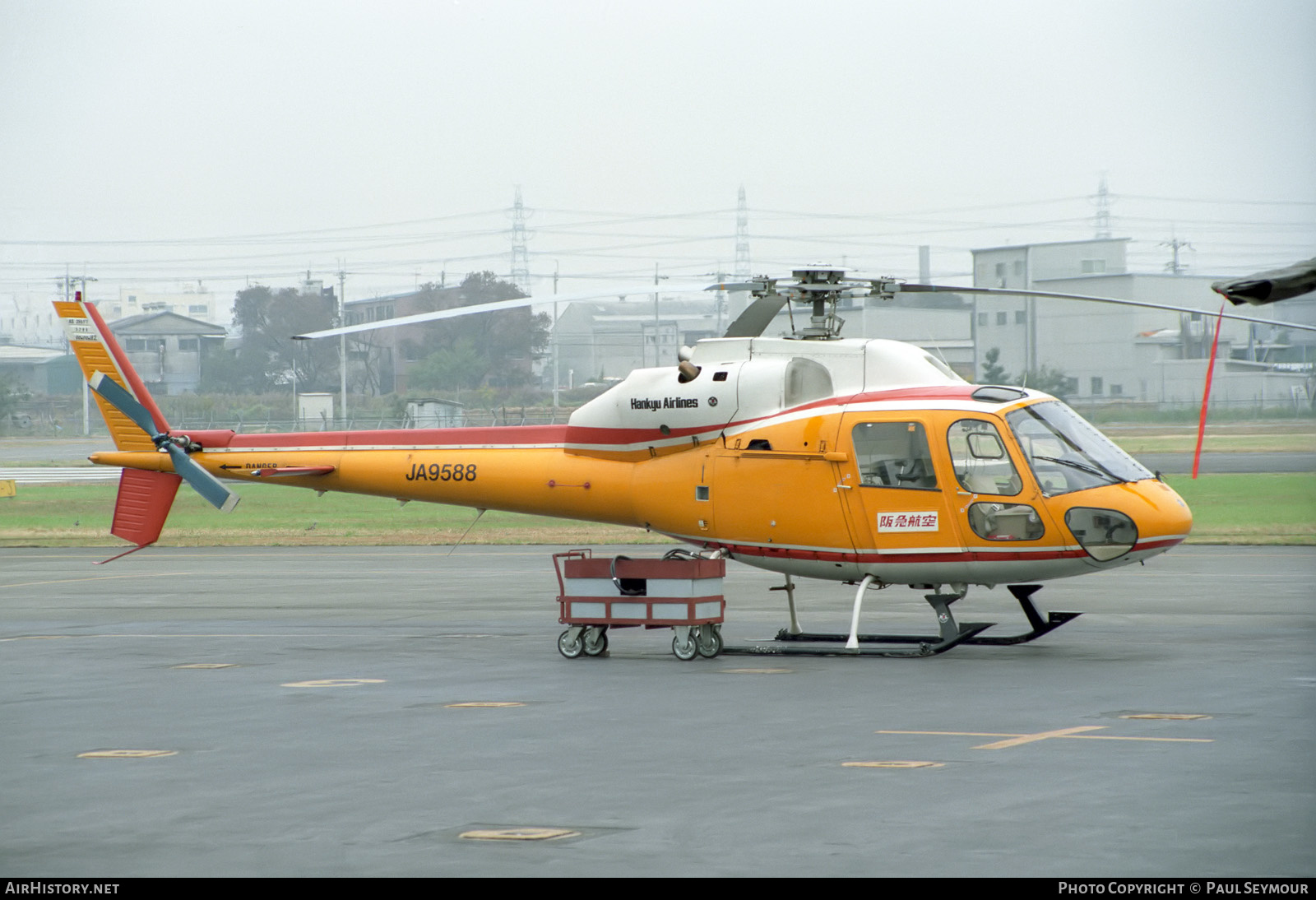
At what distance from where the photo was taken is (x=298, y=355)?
67938mm

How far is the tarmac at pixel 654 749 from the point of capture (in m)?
7.14

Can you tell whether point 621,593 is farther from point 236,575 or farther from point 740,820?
point 236,575

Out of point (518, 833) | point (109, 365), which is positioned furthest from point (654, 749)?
point (109, 365)

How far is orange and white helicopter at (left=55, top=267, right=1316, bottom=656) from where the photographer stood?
1446 cm

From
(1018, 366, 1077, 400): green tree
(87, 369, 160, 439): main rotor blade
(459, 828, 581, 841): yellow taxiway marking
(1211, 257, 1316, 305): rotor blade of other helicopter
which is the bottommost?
(459, 828, 581, 841): yellow taxiway marking

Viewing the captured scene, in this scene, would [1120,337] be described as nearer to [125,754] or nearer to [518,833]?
[125,754]

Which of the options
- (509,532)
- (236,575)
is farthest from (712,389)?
(509,532)

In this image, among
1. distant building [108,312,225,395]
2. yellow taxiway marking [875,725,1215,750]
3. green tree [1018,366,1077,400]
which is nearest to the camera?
yellow taxiway marking [875,725,1215,750]

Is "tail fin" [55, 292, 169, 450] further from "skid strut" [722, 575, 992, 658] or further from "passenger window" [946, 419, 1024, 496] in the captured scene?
"passenger window" [946, 419, 1024, 496]

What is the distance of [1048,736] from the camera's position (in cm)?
1027

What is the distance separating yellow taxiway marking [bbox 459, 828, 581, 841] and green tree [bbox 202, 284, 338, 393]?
5973 cm

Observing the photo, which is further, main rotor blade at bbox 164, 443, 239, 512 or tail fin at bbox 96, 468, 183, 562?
tail fin at bbox 96, 468, 183, 562

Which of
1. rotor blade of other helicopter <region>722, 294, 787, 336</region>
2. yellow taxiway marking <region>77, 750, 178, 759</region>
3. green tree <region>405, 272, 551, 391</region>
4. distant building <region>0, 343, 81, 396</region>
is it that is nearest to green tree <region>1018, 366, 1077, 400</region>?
green tree <region>405, 272, 551, 391</region>

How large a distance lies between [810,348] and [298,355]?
181ft
